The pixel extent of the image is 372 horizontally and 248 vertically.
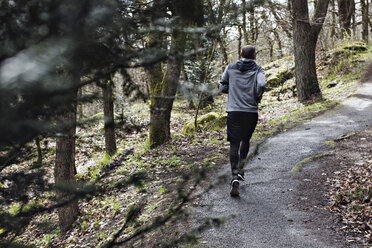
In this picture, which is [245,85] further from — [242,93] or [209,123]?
[209,123]

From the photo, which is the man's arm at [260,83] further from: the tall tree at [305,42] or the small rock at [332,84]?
the small rock at [332,84]

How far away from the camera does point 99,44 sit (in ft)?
3.67

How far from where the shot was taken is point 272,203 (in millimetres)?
4543

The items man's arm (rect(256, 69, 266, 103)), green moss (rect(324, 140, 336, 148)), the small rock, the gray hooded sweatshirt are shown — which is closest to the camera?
man's arm (rect(256, 69, 266, 103))

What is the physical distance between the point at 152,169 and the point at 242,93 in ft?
12.0

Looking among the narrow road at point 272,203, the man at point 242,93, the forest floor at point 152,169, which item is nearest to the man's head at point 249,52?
the man at point 242,93

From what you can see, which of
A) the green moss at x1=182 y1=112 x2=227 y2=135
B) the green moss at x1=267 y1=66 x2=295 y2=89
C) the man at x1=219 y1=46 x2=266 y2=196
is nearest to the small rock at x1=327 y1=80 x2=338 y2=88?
the green moss at x1=267 y1=66 x2=295 y2=89

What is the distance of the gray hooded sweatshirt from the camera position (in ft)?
14.2

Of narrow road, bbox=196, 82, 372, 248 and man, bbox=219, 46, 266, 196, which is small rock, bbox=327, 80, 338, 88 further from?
man, bbox=219, 46, 266, 196

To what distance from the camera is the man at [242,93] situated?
4328 millimetres

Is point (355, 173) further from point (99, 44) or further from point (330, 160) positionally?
point (99, 44)

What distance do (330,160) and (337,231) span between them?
2.82m

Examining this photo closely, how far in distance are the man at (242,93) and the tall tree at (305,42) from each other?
25.9 feet

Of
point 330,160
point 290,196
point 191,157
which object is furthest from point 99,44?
point 191,157
